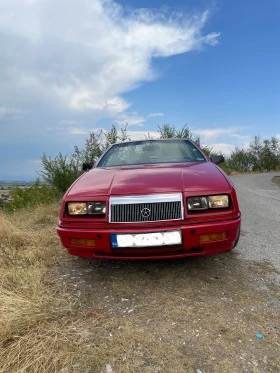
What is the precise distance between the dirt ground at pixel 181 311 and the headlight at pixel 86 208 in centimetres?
66

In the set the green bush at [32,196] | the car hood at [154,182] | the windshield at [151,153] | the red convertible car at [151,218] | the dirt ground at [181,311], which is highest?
the windshield at [151,153]

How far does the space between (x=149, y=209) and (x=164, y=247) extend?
1.05 feet

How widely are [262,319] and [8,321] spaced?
1692 mm

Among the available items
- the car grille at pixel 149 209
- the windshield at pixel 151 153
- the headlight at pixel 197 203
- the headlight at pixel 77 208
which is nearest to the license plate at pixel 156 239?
the car grille at pixel 149 209

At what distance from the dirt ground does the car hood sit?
2.68 feet

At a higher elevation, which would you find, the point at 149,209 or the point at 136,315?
the point at 149,209

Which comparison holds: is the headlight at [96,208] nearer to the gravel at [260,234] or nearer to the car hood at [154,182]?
the car hood at [154,182]

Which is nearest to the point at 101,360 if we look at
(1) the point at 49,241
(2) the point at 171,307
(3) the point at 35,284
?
(2) the point at 171,307

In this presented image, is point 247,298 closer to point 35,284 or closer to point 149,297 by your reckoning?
point 149,297

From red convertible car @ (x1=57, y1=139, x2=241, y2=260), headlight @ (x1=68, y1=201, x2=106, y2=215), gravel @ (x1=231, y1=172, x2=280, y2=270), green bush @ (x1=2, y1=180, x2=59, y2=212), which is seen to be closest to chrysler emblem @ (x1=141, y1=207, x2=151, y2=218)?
red convertible car @ (x1=57, y1=139, x2=241, y2=260)

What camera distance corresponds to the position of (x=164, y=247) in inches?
97.4

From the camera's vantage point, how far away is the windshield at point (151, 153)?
12.2 ft

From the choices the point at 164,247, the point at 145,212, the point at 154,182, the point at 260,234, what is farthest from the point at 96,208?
the point at 260,234

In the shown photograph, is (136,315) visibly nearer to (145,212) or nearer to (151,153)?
(145,212)
